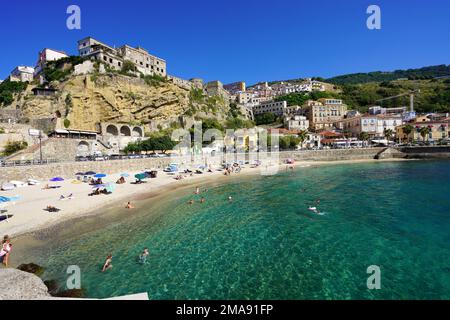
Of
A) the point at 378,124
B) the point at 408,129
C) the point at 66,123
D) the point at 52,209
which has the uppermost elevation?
the point at 378,124

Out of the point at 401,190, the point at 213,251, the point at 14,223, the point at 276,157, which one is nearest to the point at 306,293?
the point at 213,251

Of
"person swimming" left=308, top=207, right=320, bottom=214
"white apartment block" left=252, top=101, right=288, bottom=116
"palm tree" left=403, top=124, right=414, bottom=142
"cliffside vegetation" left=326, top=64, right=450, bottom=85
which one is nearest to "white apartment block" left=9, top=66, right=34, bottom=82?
"white apartment block" left=252, top=101, right=288, bottom=116

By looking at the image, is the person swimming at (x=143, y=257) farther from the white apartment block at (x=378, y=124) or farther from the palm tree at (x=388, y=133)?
the palm tree at (x=388, y=133)

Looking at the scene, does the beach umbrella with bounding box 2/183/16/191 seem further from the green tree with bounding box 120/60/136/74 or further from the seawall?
the green tree with bounding box 120/60/136/74

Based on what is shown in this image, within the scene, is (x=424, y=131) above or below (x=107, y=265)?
above

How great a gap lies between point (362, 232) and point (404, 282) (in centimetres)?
489

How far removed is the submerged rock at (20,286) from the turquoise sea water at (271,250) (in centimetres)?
115

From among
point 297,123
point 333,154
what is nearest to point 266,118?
point 297,123

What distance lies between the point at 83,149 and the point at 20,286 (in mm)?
39076

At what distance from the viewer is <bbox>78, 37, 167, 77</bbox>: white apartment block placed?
→ 198ft

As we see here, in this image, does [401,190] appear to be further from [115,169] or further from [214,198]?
[115,169]

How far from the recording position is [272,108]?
99.4 metres

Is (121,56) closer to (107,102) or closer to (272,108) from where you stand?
(107,102)

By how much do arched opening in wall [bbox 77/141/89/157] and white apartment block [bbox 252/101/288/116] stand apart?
2816 inches
